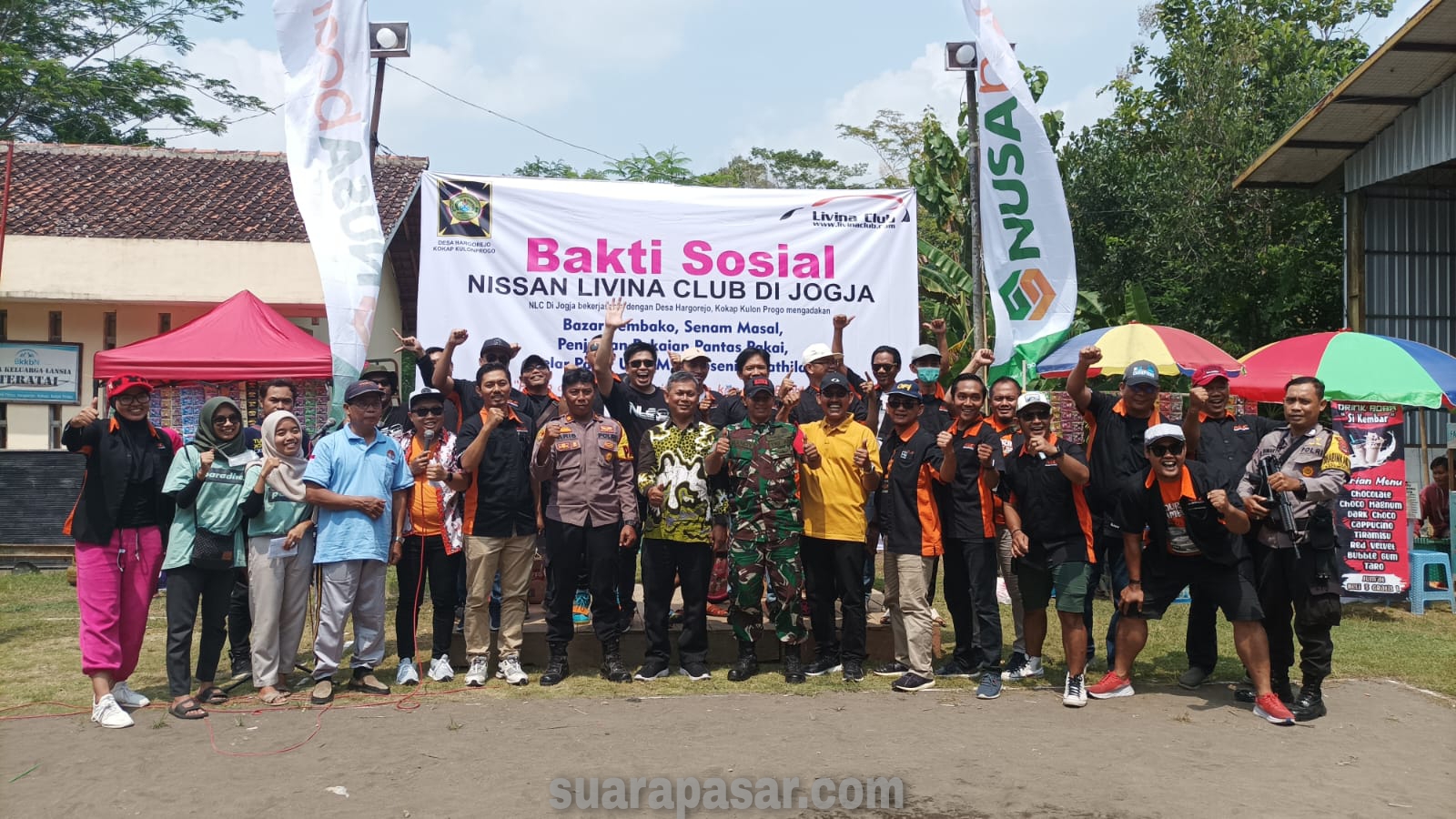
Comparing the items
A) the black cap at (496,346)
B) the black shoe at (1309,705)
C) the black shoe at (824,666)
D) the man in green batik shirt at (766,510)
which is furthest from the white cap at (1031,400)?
the black cap at (496,346)

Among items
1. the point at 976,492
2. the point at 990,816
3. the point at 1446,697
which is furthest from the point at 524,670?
the point at 1446,697

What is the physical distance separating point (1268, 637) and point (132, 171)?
20.0 m

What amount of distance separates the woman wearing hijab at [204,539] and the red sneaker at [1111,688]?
192 inches

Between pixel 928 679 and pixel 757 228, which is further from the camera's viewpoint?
pixel 757 228

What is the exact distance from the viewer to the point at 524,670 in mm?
7023

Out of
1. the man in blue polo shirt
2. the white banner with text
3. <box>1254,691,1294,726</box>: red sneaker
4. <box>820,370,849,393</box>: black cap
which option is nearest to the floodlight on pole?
the white banner with text

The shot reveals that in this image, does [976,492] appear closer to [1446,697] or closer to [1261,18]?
[1446,697]

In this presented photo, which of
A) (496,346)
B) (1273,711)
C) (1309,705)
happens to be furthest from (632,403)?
(1309,705)

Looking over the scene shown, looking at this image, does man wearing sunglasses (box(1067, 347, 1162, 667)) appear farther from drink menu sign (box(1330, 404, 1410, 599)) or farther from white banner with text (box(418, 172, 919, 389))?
drink menu sign (box(1330, 404, 1410, 599))

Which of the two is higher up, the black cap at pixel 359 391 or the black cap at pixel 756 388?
the black cap at pixel 756 388

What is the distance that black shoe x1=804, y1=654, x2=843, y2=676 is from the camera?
686cm

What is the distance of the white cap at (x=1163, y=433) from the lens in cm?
601

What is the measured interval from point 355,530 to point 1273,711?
201 inches

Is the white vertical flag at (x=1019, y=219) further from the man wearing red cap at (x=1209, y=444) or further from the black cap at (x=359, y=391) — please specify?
the black cap at (x=359, y=391)
